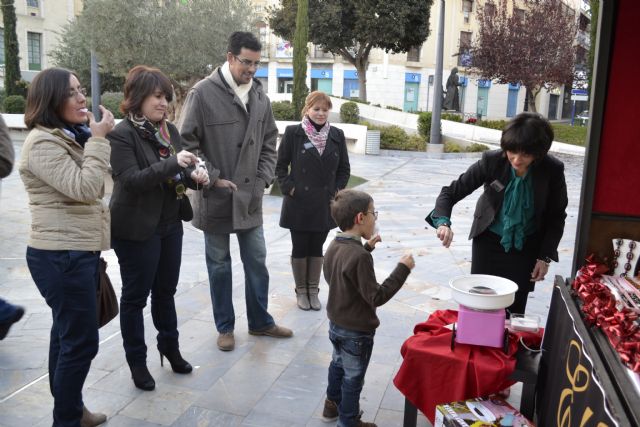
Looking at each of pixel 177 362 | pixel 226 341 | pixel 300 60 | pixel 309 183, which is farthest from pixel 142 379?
pixel 300 60

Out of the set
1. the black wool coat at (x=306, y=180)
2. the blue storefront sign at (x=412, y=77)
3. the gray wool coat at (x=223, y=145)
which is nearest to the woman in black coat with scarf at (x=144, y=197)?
the gray wool coat at (x=223, y=145)

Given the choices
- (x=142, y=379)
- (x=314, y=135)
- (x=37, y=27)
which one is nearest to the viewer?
(x=142, y=379)

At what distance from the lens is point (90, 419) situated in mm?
3082

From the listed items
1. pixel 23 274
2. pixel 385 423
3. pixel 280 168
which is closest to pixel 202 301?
pixel 280 168

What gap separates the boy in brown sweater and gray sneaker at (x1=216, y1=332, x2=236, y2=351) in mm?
1318

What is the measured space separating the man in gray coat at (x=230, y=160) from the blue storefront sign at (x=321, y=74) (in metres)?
38.4

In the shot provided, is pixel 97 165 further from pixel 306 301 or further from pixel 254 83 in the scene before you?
pixel 306 301

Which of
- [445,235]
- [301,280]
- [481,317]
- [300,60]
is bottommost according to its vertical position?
[301,280]

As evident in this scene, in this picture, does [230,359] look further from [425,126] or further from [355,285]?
[425,126]

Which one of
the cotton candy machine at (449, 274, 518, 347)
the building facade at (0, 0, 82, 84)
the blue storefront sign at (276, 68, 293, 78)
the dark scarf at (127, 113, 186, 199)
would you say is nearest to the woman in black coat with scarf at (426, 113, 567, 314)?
the cotton candy machine at (449, 274, 518, 347)

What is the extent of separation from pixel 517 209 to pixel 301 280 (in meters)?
2.23

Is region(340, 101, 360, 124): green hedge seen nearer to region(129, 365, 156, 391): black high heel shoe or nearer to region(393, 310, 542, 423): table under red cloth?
region(129, 365, 156, 391): black high heel shoe

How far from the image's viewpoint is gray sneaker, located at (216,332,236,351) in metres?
4.08

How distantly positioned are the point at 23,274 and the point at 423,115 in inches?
668
